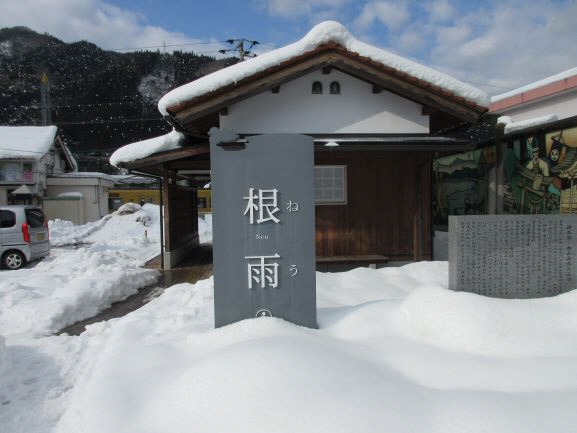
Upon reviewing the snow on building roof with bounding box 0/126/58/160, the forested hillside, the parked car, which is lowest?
the parked car

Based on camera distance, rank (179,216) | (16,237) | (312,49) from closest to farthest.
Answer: (312,49)
(16,237)
(179,216)

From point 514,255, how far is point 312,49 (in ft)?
17.5

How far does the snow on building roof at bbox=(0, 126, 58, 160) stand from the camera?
2831 centimetres

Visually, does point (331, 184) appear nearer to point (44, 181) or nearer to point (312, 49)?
point (312, 49)

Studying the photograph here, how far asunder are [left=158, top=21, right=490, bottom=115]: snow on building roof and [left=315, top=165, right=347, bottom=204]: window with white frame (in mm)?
2435

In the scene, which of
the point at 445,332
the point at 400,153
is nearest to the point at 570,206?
the point at 400,153

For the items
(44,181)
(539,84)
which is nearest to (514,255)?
(539,84)

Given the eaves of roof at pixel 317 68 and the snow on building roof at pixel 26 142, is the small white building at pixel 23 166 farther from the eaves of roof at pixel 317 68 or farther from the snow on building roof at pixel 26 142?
the eaves of roof at pixel 317 68

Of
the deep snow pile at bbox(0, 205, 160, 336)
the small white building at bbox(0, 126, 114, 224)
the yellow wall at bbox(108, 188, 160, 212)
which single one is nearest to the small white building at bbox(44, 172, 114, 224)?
the small white building at bbox(0, 126, 114, 224)

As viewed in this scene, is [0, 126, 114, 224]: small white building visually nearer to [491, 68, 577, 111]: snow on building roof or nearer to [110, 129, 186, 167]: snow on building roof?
[110, 129, 186, 167]: snow on building roof

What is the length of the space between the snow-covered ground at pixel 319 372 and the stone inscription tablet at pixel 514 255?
33 centimetres

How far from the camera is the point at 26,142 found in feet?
98.7

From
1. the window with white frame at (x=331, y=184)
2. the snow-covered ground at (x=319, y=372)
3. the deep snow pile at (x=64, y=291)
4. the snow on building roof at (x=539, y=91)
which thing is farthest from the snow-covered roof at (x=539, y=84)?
the deep snow pile at (x=64, y=291)

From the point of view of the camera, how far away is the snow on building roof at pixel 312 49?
7461mm
